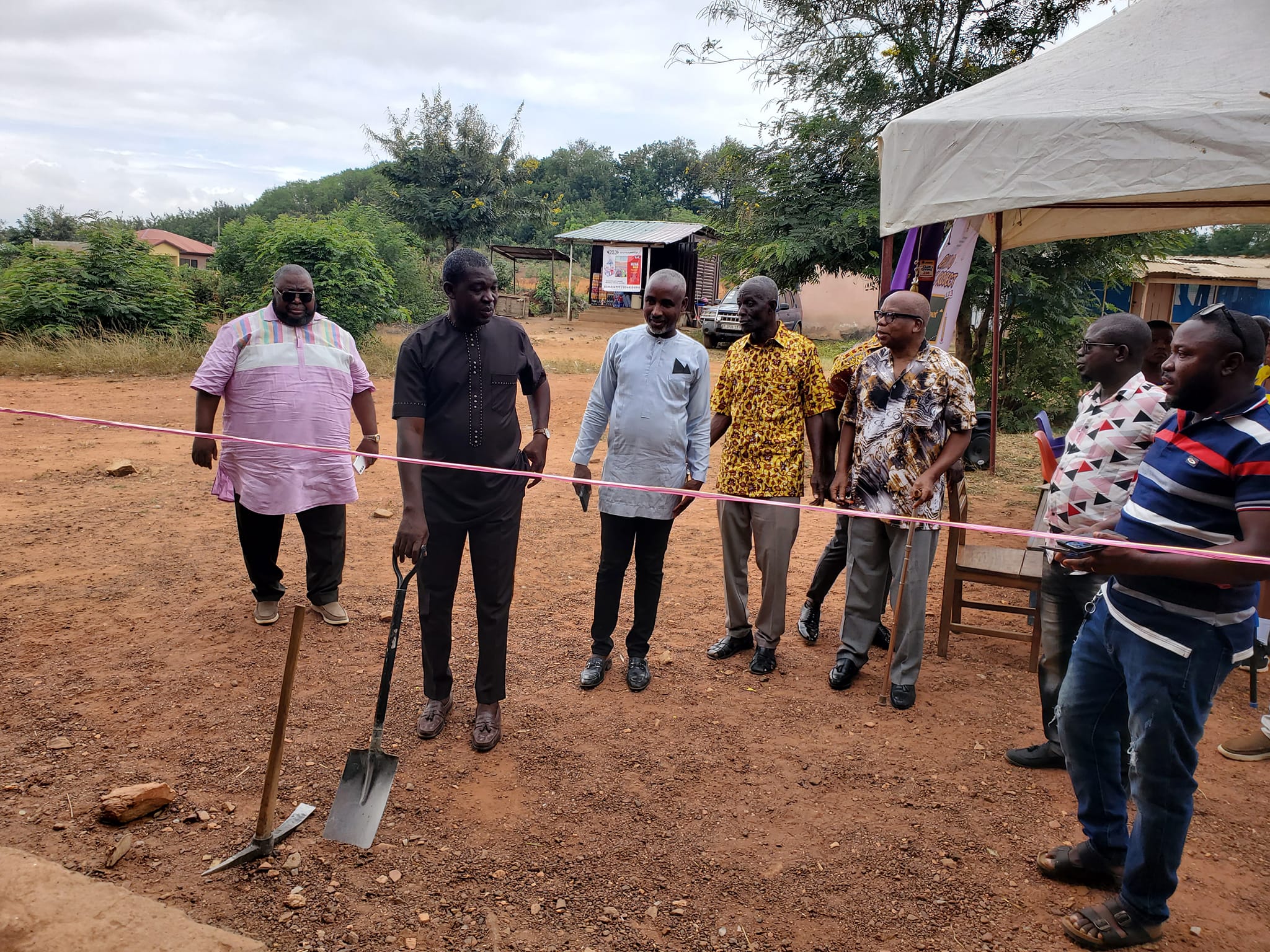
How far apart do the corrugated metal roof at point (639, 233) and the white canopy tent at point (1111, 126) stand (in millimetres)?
20028

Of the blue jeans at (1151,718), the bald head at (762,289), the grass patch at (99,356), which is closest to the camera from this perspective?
the blue jeans at (1151,718)

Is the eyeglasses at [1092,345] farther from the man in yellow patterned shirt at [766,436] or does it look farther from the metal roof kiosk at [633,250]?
the metal roof kiosk at [633,250]

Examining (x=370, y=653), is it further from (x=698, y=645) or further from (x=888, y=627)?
(x=888, y=627)

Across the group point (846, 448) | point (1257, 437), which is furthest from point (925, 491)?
point (1257, 437)

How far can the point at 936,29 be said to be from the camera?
1049cm

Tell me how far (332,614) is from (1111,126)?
4433mm

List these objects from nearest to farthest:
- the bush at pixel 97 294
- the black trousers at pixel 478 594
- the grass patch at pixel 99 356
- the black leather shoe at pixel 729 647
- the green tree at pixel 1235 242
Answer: the black trousers at pixel 478 594 → the black leather shoe at pixel 729 647 → the grass patch at pixel 99 356 → the bush at pixel 97 294 → the green tree at pixel 1235 242

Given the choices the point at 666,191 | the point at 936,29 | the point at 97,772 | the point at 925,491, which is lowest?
the point at 97,772

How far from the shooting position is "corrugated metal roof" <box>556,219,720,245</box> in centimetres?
2491

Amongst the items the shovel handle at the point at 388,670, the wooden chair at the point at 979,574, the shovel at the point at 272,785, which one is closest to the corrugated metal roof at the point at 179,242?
the wooden chair at the point at 979,574

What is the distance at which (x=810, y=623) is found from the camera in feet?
15.5

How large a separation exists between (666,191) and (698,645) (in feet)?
183

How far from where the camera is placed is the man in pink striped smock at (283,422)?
168 inches

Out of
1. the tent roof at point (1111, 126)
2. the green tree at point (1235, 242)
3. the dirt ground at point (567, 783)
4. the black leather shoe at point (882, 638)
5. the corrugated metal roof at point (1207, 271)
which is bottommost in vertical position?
the dirt ground at point (567, 783)
